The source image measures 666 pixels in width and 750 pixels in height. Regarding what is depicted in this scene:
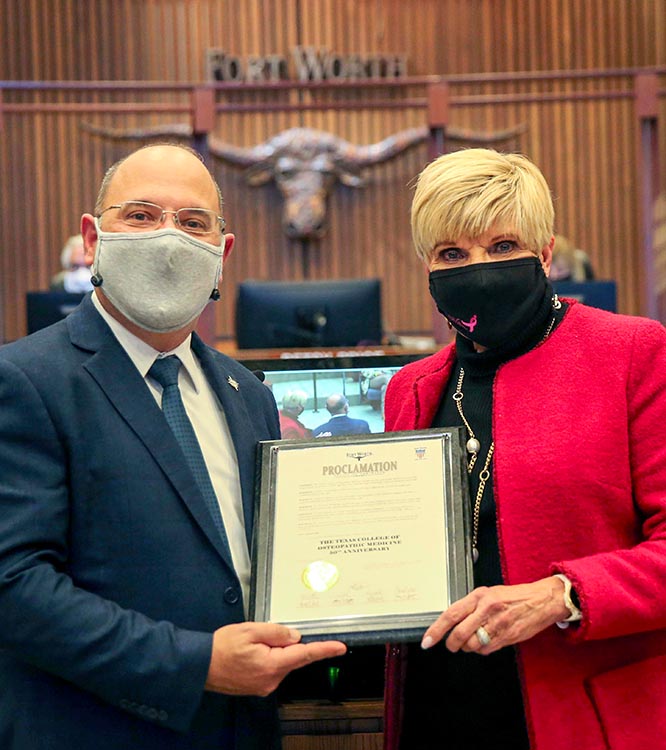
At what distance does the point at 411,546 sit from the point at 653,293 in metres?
6.40

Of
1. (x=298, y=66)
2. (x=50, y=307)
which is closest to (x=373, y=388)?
(x=50, y=307)

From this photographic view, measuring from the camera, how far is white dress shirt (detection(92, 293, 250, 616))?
5.16 feet

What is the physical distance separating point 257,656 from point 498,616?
0.34 m

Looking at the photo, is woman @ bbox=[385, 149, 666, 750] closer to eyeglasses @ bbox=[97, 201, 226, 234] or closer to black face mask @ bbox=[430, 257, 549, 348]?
black face mask @ bbox=[430, 257, 549, 348]

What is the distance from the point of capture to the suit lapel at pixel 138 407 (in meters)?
1.48

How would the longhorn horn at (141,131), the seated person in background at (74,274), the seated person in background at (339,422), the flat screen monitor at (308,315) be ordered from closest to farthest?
1. the seated person in background at (339,422)
2. the flat screen monitor at (308,315)
3. the seated person in background at (74,274)
4. the longhorn horn at (141,131)

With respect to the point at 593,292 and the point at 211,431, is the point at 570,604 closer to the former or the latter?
the point at 211,431

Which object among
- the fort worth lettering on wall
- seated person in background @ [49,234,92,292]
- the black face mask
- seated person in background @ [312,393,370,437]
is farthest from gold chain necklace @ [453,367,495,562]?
the fort worth lettering on wall

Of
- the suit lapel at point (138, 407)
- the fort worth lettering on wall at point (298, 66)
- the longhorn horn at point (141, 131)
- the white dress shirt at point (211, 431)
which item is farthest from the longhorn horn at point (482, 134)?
the suit lapel at point (138, 407)

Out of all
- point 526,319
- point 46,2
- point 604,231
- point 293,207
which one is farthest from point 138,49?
point 526,319

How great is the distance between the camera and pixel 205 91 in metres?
7.25

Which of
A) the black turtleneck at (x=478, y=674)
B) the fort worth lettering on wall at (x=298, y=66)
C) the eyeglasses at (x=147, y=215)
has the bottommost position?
the black turtleneck at (x=478, y=674)

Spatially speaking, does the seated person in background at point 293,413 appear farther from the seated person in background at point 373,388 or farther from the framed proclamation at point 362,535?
the framed proclamation at point 362,535

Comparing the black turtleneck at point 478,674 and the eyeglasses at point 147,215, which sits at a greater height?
the eyeglasses at point 147,215
